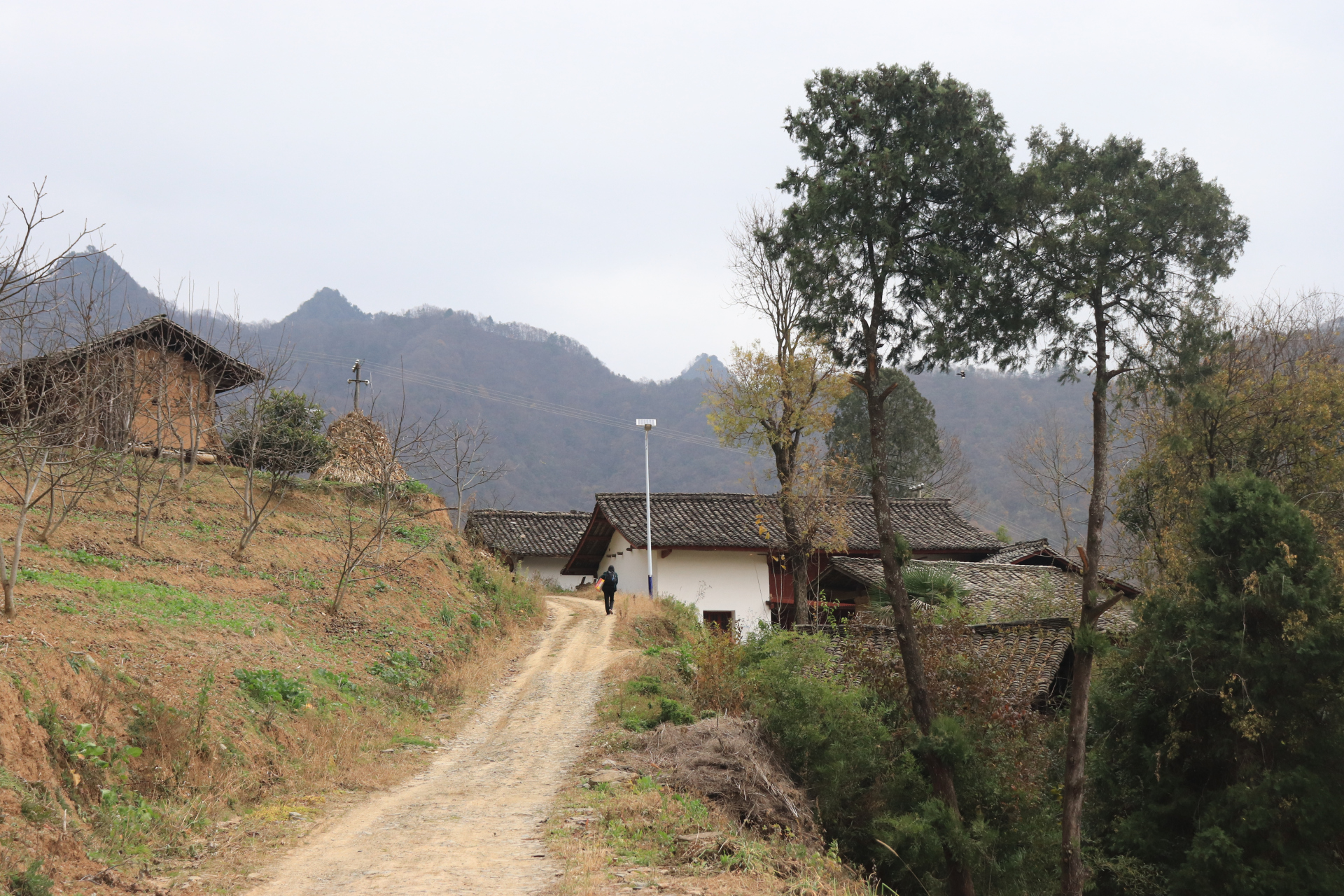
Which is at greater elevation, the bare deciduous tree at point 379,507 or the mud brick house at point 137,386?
the mud brick house at point 137,386

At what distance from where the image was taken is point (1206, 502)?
16.3 metres

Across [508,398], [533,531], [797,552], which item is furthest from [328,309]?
[797,552]

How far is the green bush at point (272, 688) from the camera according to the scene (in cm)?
1210

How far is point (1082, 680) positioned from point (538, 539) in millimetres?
31436

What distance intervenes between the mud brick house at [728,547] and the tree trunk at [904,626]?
48.0 ft

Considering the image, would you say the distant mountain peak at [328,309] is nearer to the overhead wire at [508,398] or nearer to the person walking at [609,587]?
the overhead wire at [508,398]

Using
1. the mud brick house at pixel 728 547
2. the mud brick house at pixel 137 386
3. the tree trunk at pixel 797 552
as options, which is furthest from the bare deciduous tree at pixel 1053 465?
the mud brick house at pixel 137 386

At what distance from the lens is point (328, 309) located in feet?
459

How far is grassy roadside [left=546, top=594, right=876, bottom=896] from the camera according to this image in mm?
7996

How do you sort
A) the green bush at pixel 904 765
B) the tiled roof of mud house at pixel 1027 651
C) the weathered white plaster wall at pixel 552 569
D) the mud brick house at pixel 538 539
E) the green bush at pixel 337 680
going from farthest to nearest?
1. the weathered white plaster wall at pixel 552 569
2. the mud brick house at pixel 538 539
3. the tiled roof of mud house at pixel 1027 651
4. the green bush at pixel 337 680
5. the green bush at pixel 904 765

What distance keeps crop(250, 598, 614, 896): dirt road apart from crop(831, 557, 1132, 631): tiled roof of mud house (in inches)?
374

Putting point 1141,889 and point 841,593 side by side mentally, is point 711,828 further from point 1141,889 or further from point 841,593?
point 841,593

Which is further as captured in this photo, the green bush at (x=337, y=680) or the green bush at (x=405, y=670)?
the green bush at (x=405, y=670)

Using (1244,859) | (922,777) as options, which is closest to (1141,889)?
(1244,859)
